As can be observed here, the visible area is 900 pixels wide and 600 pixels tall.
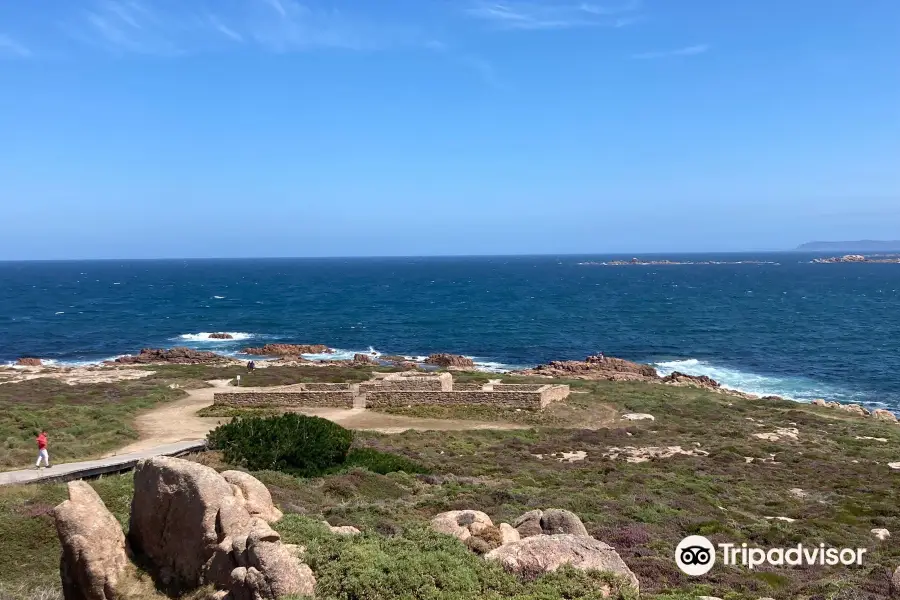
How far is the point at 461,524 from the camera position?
11.6 m

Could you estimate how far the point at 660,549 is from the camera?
12.8 meters

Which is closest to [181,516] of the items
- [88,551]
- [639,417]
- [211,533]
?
[211,533]

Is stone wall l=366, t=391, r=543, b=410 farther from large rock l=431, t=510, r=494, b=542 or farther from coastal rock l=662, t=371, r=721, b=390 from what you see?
large rock l=431, t=510, r=494, b=542

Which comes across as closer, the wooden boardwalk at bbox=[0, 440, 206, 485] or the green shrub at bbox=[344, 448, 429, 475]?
the wooden boardwalk at bbox=[0, 440, 206, 485]

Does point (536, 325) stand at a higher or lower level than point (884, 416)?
higher

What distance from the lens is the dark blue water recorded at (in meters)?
59.8

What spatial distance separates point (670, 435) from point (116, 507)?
21.6 meters

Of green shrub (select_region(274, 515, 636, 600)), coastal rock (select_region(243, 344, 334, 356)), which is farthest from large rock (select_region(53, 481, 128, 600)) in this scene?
coastal rock (select_region(243, 344, 334, 356))

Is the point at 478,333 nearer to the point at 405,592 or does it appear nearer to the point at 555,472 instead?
the point at 555,472

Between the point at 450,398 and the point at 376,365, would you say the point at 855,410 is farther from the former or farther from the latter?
the point at 376,365

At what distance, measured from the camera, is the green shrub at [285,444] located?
19766 mm

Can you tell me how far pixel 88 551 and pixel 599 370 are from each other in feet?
148

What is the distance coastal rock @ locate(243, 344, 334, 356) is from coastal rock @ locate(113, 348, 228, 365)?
16.8 feet

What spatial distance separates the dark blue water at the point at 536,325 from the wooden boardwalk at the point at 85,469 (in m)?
40.7
